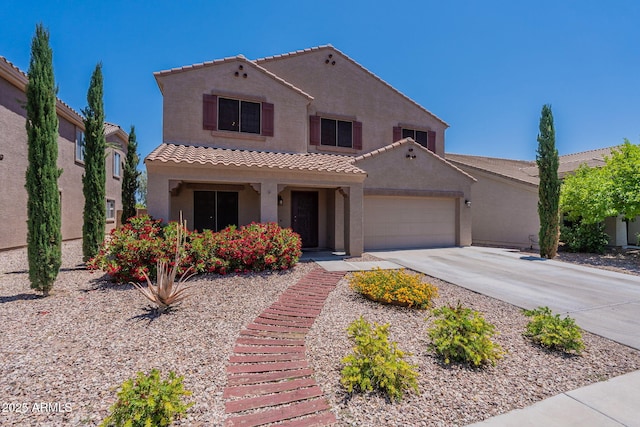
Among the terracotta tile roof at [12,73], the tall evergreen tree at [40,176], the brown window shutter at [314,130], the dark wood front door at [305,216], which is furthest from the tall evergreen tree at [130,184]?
the brown window shutter at [314,130]

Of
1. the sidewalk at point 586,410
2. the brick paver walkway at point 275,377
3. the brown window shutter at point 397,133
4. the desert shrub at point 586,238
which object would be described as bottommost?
the sidewalk at point 586,410

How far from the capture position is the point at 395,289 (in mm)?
6148

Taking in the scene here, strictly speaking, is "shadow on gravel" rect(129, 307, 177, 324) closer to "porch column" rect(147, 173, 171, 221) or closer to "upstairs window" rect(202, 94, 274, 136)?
"porch column" rect(147, 173, 171, 221)

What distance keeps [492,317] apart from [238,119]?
11361 mm

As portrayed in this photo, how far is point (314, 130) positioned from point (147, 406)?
12.9m

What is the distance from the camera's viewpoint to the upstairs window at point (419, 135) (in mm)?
15836

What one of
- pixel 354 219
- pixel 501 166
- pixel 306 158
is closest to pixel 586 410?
pixel 354 219

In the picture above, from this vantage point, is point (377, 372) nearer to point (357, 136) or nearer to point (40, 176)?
point (40, 176)

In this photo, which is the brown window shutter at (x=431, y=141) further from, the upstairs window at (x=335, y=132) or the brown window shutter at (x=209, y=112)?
the brown window shutter at (x=209, y=112)

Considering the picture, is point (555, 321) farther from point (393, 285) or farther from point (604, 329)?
point (393, 285)

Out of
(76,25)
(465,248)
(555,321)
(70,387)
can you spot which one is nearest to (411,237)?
(465,248)

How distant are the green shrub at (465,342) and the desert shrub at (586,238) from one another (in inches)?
553

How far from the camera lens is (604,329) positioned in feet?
16.5

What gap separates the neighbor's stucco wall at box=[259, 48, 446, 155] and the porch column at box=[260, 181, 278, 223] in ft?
14.8
